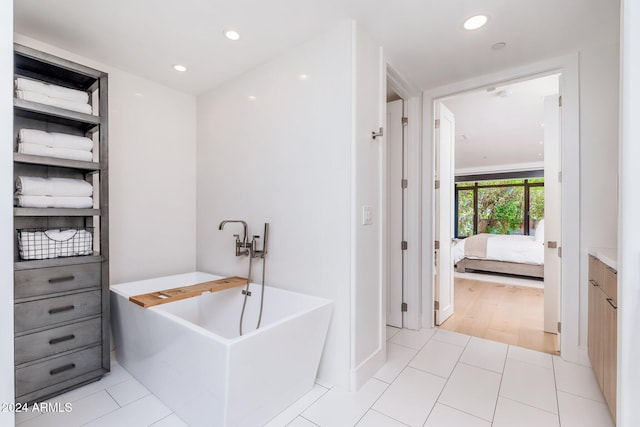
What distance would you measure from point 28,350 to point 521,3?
3.63 m

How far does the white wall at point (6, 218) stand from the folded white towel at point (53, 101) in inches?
44.9

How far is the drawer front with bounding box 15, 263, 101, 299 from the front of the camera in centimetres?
175

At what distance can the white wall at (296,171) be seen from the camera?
1.97 meters

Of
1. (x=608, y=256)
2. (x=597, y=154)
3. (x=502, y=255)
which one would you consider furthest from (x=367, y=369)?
(x=502, y=255)

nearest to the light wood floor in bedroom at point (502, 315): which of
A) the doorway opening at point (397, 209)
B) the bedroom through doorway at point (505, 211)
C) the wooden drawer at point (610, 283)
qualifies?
the bedroom through doorway at point (505, 211)

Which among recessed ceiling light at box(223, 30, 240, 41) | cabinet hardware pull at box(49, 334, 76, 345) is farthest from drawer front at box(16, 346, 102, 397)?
recessed ceiling light at box(223, 30, 240, 41)

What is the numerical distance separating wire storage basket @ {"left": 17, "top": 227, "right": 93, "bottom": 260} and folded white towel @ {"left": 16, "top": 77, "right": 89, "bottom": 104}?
0.90 metres

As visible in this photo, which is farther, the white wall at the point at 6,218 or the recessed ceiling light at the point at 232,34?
the recessed ceiling light at the point at 232,34

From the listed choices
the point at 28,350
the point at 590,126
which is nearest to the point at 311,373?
the point at 28,350

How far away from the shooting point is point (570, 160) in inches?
90.2

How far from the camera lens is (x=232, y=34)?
207 centimetres

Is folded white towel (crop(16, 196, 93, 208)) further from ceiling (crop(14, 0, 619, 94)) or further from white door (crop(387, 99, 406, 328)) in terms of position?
white door (crop(387, 99, 406, 328))

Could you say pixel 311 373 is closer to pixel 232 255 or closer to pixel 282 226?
pixel 282 226

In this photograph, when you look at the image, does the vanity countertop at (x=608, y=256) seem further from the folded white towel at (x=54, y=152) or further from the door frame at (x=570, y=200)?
the folded white towel at (x=54, y=152)
